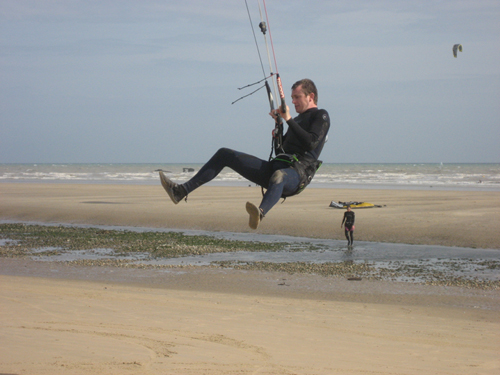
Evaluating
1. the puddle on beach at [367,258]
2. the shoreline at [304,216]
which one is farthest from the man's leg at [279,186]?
the shoreline at [304,216]

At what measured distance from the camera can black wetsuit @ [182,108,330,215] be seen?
227 inches

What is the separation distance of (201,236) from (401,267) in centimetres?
736

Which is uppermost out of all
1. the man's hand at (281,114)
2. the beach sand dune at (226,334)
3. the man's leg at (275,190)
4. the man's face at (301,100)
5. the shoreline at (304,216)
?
the man's face at (301,100)

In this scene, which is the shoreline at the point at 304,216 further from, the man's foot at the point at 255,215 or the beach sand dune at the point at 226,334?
the man's foot at the point at 255,215

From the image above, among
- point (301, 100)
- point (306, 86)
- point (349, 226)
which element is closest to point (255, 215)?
point (301, 100)

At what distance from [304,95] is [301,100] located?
61 millimetres

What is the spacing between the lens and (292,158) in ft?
19.4

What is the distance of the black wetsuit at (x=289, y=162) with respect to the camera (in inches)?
227

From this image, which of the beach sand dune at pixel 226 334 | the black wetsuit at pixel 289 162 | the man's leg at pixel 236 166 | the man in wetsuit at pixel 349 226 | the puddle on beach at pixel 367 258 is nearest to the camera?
the black wetsuit at pixel 289 162

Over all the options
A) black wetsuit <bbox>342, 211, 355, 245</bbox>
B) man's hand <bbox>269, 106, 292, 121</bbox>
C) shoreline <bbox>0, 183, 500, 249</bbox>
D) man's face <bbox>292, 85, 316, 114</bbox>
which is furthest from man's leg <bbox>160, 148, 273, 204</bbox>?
shoreline <bbox>0, 183, 500, 249</bbox>

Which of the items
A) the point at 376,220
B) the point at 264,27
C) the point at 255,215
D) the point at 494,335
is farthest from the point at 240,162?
the point at 376,220

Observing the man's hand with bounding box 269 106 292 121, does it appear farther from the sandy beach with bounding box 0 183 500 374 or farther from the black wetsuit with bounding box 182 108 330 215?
the sandy beach with bounding box 0 183 500 374

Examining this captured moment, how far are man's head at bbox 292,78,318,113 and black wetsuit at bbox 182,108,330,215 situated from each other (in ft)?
0.23

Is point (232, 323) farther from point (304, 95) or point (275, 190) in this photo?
point (304, 95)
